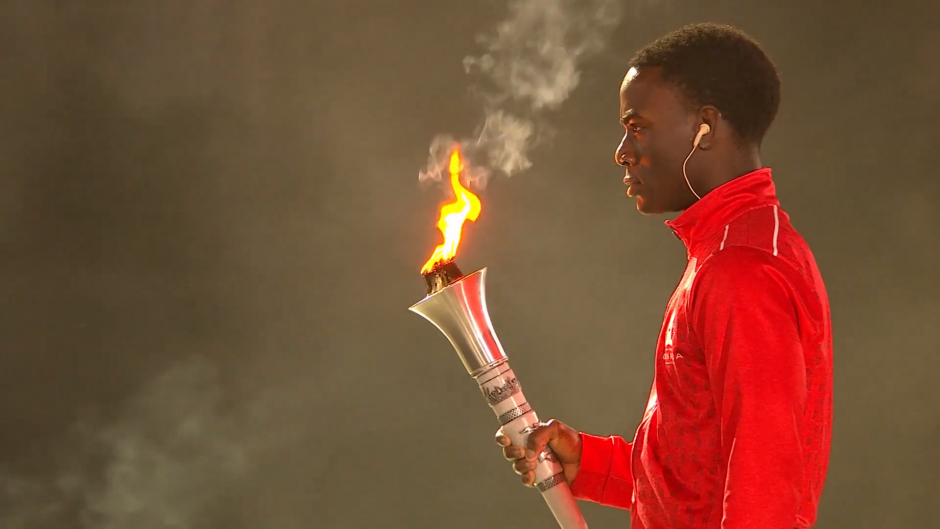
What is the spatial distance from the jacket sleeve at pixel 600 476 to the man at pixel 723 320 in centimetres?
8

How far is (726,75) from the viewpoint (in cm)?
126

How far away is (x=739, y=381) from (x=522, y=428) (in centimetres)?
41

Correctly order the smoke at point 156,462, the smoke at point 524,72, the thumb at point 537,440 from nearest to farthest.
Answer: the thumb at point 537,440 < the smoke at point 156,462 < the smoke at point 524,72

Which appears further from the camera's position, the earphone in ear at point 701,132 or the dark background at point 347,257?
the dark background at point 347,257

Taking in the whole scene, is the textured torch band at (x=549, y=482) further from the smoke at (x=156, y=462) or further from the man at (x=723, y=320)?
the smoke at (x=156, y=462)

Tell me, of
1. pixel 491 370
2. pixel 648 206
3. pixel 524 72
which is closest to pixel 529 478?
pixel 491 370

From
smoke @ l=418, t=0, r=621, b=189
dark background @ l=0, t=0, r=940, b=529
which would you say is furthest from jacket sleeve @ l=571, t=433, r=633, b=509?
smoke @ l=418, t=0, r=621, b=189

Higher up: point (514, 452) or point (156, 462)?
point (156, 462)

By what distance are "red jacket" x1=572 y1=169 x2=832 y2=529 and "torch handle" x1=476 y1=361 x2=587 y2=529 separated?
5.2 inches

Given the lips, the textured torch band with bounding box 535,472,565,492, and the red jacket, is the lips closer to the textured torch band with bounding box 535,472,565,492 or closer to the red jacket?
the red jacket

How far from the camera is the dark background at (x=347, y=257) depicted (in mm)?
2703

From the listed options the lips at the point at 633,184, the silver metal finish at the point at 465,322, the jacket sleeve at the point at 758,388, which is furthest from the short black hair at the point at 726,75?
the silver metal finish at the point at 465,322

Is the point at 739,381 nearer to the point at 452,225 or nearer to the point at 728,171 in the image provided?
the point at 728,171

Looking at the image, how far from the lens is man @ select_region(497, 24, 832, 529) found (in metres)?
1.03
